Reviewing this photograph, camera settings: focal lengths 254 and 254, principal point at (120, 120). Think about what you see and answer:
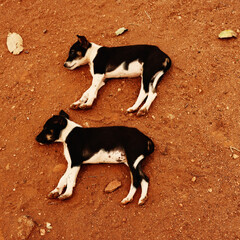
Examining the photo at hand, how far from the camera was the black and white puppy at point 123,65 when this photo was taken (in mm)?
4543

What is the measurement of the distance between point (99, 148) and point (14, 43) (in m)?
3.62

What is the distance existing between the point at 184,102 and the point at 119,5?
3.15 metres

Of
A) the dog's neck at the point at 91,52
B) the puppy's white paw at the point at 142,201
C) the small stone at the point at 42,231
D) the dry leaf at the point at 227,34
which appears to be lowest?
the puppy's white paw at the point at 142,201

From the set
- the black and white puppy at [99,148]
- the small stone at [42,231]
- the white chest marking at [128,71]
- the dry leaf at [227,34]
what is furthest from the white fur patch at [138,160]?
the dry leaf at [227,34]

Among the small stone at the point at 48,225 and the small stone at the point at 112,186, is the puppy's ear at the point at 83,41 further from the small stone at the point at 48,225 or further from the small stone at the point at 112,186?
the small stone at the point at 48,225

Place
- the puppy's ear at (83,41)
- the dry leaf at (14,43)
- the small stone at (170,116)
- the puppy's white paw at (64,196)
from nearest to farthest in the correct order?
the puppy's white paw at (64,196)
the small stone at (170,116)
the puppy's ear at (83,41)
the dry leaf at (14,43)

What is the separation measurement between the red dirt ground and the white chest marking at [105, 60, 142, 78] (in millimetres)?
150

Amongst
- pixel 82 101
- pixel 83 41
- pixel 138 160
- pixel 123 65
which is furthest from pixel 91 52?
pixel 138 160

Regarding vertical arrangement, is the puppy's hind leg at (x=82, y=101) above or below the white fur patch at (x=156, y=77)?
above

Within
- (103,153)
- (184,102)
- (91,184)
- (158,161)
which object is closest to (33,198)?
(91,184)

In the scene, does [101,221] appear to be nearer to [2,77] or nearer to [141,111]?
[141,111]

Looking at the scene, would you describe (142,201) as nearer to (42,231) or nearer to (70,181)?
(70,181)

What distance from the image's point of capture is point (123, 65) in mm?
4781

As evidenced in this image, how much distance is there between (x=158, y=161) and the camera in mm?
3977
